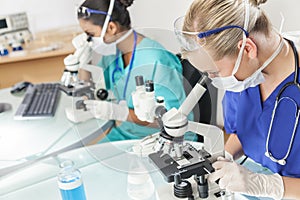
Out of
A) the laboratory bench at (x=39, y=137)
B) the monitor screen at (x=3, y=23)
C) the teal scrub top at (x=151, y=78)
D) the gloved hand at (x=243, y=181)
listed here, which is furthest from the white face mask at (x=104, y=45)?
the monitor screen at (x=3, y=23)

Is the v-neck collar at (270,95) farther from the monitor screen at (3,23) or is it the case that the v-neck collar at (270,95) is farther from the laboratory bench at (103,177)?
the monitor screen at (3,23)

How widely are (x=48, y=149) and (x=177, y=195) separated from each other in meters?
0.73

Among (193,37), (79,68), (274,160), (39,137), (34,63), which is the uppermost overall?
(193,37)

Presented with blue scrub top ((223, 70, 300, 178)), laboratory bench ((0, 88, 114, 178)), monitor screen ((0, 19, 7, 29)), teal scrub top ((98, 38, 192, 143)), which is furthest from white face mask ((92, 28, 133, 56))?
monitor screen ((0, 19, 7, 29))

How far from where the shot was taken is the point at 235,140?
145 centimetres

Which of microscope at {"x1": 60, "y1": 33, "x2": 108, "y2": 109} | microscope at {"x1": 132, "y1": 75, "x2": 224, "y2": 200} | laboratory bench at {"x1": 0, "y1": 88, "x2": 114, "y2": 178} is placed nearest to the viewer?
microscope at {"x1": 132, "y1": 75, "x2": 224, "y2": 200}

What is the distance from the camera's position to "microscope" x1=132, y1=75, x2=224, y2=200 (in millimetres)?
971

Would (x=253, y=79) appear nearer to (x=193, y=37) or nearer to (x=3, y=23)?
(x=193, y=37)

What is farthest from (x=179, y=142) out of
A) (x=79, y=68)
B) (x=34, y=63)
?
(x=34, y=63)

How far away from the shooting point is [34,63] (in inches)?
120

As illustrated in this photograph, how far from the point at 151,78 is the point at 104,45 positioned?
726 mm

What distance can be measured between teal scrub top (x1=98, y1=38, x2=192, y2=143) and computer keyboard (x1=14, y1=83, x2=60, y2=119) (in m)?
0.48

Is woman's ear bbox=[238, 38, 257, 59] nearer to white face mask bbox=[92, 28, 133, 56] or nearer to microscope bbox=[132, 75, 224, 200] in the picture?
microscope bbox=[132, 75, 224, 200]

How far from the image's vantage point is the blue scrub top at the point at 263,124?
1214mm
